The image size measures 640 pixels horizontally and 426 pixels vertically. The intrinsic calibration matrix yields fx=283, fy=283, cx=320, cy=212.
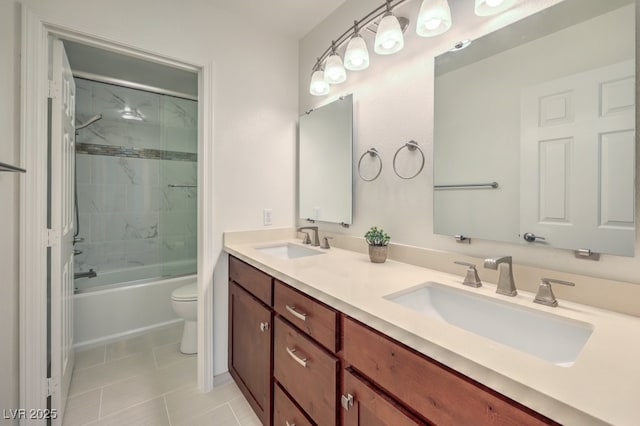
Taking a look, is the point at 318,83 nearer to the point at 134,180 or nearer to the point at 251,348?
the point at 251,348

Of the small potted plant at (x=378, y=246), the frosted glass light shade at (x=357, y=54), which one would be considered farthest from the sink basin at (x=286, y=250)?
the frosted glass light shade at (x=357, y=54)

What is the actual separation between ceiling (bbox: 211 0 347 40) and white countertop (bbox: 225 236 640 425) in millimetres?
1652

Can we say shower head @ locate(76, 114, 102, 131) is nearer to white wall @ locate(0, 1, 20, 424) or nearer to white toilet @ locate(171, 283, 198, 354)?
white wall @ locate(0, 1, 20, 424)

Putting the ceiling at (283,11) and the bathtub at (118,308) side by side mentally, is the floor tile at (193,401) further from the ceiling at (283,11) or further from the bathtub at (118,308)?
the ceiling at (283,11)

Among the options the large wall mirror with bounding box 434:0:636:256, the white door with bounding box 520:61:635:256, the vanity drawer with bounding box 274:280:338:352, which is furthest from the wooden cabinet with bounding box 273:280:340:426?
the white door with bounding box 520:61:635:256

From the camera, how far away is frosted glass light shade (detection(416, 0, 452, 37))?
1092mm

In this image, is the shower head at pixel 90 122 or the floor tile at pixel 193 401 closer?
the floor tile at pixel 193 401

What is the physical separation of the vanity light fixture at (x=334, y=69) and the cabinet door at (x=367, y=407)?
149cm

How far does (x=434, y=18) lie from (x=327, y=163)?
952 mm

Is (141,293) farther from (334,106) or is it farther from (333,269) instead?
(334,106)

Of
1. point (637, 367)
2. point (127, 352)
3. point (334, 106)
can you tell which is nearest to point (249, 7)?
point (334, 106)

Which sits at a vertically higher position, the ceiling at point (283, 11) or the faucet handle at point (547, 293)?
the ceiling at point (283, 11)

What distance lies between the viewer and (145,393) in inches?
66.6

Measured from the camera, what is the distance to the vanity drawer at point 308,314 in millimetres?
921
